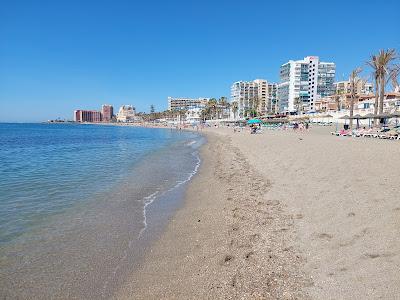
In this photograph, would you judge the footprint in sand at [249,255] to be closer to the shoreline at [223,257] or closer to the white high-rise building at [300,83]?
the shoreline at [223,257]

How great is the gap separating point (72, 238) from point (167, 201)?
3614 mm

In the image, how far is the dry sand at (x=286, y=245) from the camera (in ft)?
12.5

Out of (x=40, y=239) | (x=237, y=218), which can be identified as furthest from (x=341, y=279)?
(x=40, y=239)

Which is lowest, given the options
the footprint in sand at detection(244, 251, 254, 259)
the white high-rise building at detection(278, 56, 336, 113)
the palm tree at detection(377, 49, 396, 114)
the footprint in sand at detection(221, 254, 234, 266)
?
the footprint in sand at detection(221, 254, 234, 266)

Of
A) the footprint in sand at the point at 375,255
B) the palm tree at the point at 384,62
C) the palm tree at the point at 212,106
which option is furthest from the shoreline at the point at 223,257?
the palm tree at the point at 212,106

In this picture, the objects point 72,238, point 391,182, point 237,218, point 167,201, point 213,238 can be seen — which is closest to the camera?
point 213,238

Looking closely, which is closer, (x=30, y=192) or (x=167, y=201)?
(x=167, y=201)

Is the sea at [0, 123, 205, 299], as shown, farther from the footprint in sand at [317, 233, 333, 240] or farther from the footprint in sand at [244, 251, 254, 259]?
the footprint in sand at [317, 233, 333, 240]

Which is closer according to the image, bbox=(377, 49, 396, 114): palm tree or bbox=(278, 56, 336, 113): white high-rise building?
bbox=(377, 49, 396, 114): palm tree

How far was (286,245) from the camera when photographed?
197 inches

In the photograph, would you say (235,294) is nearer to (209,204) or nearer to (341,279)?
(341,279)

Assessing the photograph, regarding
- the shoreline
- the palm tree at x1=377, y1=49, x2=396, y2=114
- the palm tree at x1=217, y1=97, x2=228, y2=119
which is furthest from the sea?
the palm tree at x1=217, y1=97, x2=228, y2=119

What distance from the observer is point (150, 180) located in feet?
42.3

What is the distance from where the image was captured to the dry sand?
3810mm
